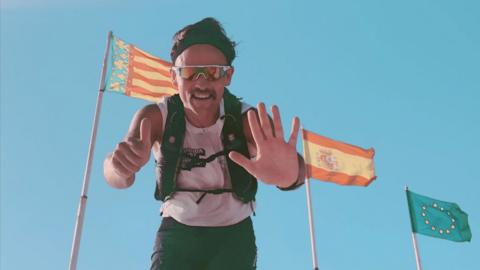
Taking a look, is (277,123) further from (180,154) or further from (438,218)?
(438,218)

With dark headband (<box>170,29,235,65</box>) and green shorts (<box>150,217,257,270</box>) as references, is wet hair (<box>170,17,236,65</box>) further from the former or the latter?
green shorts (<box>150,217,257,270</box>)

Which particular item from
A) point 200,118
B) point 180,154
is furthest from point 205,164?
point 200,118

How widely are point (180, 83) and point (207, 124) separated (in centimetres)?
35

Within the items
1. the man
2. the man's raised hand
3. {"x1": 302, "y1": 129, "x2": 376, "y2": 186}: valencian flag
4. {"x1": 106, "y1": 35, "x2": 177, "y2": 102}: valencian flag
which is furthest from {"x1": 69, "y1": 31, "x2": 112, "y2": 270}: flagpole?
the man's raised hand

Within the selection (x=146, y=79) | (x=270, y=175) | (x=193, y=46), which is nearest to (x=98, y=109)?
(x=146, y=79)

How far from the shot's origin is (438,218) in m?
15.5

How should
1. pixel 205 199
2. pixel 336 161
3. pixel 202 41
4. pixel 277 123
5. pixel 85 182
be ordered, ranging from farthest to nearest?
pixel 336 161
pixel 85 182
pixel 202 41
pixel 205 199
pixel 277 123

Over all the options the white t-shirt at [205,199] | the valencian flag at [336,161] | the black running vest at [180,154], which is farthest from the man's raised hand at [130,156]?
the valencian flag at [336,161]

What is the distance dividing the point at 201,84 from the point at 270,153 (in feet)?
2.70

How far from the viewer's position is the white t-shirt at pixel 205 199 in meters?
3.63

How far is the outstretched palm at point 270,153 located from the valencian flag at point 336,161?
11.3m

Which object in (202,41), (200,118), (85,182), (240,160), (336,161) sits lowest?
A: (240,160)

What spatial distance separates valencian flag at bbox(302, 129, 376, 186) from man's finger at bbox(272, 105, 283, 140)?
11.3 metres

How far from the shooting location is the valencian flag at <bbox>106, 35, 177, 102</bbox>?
1266 centimetres
